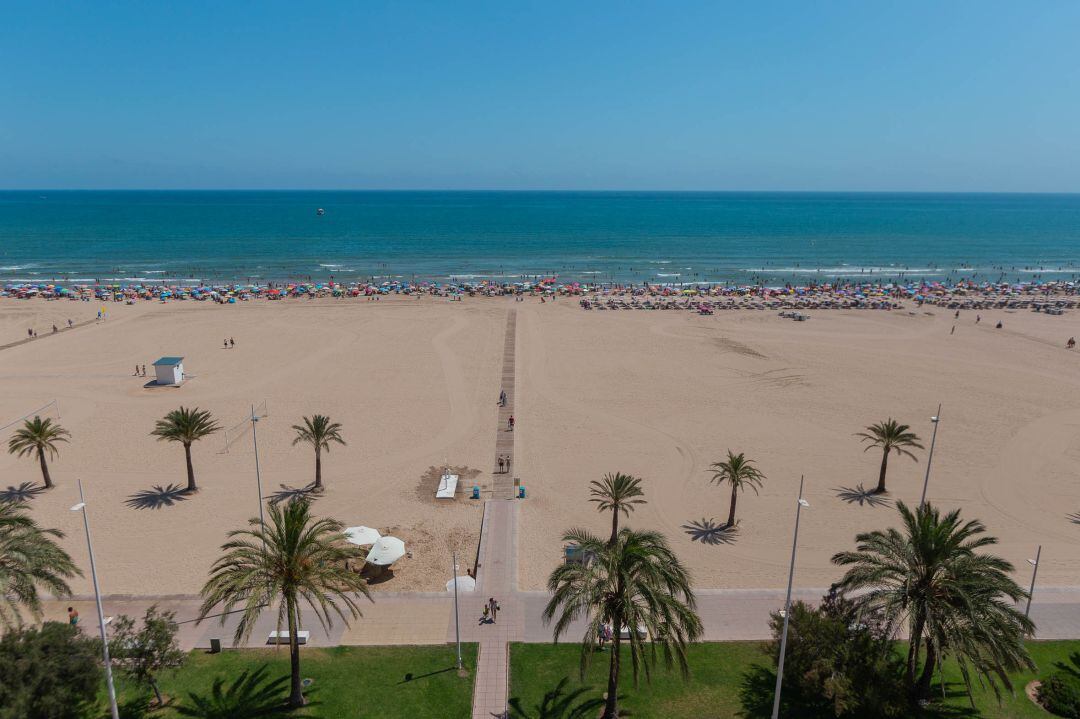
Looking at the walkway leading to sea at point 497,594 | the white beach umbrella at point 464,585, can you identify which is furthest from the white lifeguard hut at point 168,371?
the white beach umbrella at point 464,585

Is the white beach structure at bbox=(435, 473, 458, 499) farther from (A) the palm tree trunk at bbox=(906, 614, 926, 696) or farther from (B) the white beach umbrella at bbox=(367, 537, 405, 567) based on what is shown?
(A) the palm tree trunk at bbox=(906, 614, 926, 696)

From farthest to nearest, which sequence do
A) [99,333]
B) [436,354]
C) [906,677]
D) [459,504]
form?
[99,333]
[436,354]
[459,504]
[906,677]

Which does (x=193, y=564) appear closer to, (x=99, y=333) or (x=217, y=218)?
(x=99, y=333)

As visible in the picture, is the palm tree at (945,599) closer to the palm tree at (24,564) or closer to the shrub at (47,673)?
the shrub at (47,673)

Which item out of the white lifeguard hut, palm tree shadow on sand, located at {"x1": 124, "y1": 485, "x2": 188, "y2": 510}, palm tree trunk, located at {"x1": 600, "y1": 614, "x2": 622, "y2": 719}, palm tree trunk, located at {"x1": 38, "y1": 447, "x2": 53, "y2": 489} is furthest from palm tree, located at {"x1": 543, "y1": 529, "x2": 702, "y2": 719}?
the white lifeguard hut

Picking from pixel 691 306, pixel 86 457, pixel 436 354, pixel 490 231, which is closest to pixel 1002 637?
pixel 86 457

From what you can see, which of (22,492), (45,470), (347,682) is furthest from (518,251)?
(347,682)

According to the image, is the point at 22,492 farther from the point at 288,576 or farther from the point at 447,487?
the point at 288,576
